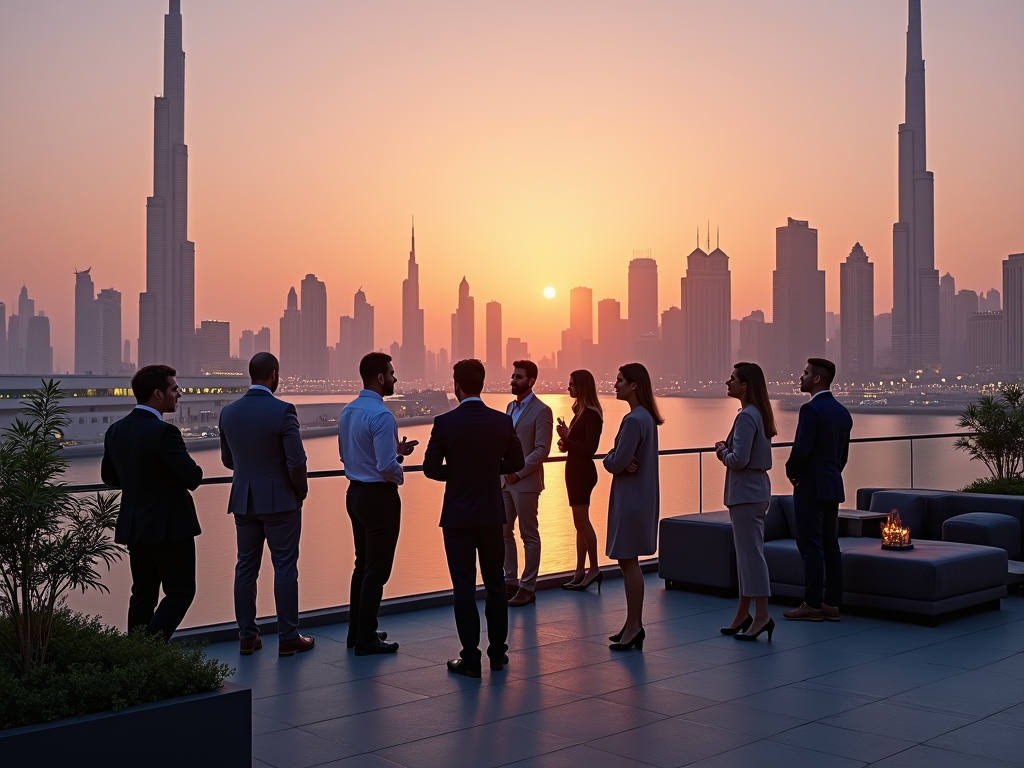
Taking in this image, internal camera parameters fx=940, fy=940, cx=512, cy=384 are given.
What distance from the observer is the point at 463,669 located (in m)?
5.15

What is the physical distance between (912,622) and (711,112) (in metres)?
50.5

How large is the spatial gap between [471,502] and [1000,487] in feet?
22.3

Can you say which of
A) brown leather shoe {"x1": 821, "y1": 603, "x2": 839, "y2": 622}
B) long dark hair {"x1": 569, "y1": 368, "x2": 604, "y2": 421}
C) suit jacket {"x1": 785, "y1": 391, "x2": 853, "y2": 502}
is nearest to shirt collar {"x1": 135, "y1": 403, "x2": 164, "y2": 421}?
long dark hair {"x1": 569, "y1": 368, "x2": 604, "y2": 421}

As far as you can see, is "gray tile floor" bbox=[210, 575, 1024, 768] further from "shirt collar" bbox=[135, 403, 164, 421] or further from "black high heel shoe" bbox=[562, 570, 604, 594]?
"shirt collar" bbox=[135, 403, 164, 421]

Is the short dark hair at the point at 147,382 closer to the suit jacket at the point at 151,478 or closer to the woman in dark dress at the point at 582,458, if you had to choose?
the suit jacket at the point at 151,478

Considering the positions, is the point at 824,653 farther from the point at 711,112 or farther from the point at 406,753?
the point at 711,112

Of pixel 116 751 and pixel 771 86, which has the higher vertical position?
pixel 771 86

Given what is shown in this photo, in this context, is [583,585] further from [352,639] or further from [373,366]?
[373,366]

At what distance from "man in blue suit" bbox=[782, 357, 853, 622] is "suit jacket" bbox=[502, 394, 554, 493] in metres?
1.73

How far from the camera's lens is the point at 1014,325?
563 feet

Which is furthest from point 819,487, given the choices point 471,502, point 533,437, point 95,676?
point 95,676

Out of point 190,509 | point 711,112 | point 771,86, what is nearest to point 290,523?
point 190,509

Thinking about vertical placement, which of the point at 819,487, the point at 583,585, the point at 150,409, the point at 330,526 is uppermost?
the point at 150,409

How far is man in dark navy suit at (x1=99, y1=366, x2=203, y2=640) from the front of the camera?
4.46 m
